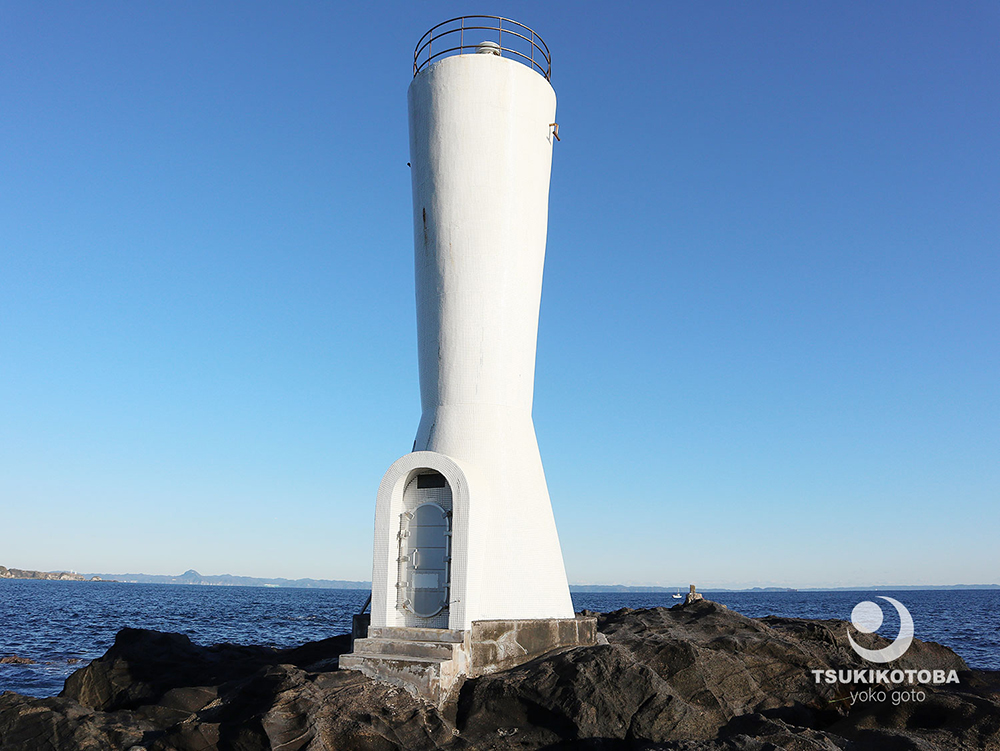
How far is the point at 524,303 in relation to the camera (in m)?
11.5

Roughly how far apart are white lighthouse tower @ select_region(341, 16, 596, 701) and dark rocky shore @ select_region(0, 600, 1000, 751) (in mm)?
698

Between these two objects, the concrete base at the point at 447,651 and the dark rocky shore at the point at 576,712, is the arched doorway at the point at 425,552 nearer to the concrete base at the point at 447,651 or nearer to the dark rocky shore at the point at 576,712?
the concrete base at the point at 447,651

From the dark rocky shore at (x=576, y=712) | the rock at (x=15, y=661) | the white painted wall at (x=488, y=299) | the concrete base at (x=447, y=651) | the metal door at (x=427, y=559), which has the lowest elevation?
the rock at (x=15, y=661)

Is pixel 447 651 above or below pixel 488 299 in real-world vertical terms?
below

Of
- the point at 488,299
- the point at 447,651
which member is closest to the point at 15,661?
the point at 447,651

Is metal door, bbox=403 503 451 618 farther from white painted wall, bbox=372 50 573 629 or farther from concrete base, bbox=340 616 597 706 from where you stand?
concrete base, bbox=340 616 597 706

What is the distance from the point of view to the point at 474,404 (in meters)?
11.0

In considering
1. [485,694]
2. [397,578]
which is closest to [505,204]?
[397,578]

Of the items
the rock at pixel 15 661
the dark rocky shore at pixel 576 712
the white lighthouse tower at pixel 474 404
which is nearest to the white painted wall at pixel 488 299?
the white lighthouse tower at pixel 474 404

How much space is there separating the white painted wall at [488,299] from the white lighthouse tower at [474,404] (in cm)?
2

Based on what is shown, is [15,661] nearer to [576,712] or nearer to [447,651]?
[447,651]

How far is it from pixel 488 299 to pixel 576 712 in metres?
5.45

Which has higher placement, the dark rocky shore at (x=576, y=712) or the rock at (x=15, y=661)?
the dark rocky shore at (x=576, y=712)

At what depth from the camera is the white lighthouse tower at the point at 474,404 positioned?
988 centimetres
